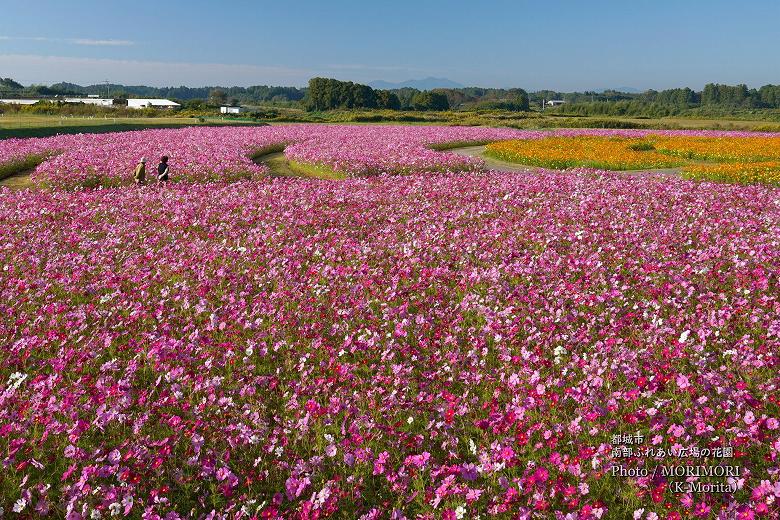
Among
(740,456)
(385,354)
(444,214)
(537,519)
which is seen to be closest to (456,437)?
(537,519)

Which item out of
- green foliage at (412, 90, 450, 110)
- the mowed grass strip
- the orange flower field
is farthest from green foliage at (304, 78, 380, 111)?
the mowed grass strip

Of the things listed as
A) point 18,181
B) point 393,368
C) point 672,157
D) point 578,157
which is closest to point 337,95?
point 672,157

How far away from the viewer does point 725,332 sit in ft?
20.9

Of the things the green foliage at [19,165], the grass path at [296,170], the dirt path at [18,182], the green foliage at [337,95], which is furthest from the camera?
the green foliage at [337,95]

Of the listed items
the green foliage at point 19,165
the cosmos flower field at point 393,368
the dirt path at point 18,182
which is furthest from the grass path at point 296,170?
the cosmos flower field at point 393,368

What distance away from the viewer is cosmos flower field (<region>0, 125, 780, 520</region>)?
13.5 ft

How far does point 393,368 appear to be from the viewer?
568cm

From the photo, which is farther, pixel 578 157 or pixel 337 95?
pixel 337 95

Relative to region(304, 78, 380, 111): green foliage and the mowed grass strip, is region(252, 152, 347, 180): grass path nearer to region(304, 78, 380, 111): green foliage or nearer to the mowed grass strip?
the mowed grass strip

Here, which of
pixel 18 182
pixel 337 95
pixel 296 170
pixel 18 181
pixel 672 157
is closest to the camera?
pixel 18 182

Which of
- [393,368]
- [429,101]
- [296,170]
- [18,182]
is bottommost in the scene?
[393,368]

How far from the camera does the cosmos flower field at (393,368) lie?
13.5 feet

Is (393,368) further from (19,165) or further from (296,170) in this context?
(19,165)

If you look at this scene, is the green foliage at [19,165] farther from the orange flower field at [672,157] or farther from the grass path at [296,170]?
the orange flower field at [672,157]
